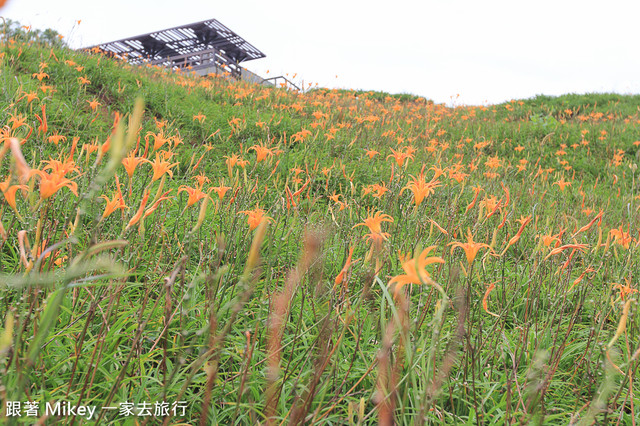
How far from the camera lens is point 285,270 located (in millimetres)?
2395

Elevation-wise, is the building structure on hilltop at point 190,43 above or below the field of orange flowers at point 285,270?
above

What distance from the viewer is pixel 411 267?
77cm

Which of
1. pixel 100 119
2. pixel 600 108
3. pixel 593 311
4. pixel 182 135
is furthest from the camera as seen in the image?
pixel 600 108

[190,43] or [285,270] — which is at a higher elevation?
[190,43]

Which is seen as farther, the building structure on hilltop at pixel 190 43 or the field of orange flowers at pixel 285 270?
the building structure on hilltop at pixel 190 43

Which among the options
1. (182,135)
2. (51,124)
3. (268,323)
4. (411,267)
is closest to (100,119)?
(51,124)

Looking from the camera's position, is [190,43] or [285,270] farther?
[190,43]

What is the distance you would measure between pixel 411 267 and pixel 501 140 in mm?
8083

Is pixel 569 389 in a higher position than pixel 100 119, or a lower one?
lower

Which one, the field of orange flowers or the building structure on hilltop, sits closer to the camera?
the field of orange flowers

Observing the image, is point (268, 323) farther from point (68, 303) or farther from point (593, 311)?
point (593, 311)

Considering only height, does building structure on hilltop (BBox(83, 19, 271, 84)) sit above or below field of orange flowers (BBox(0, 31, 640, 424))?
above

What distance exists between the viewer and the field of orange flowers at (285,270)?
3.26 ft

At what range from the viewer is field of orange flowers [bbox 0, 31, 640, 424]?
995mm
